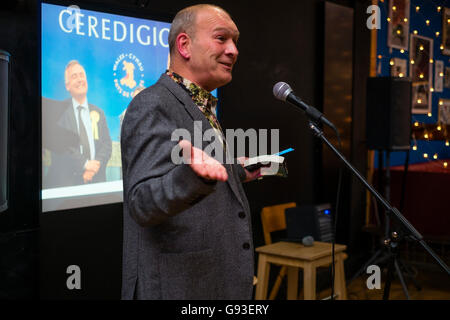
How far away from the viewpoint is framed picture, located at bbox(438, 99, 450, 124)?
558 cm

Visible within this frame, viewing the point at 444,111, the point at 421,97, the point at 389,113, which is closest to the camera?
the point at 389,113

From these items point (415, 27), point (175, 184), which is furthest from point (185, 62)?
Answer: point (415, 27)

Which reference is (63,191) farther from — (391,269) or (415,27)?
(415,27)

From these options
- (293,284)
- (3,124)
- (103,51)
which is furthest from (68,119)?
(293,284)

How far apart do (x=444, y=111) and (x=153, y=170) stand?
208 inches

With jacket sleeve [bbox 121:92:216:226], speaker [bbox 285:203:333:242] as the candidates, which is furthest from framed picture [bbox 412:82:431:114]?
jacket sleeve [bbox 121:92:216:226]

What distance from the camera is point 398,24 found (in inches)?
196

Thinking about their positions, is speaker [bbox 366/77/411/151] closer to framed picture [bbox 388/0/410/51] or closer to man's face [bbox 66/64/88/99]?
framed picture [bbox 388/0/410/51]

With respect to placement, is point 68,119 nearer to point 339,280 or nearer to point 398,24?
point 339,280

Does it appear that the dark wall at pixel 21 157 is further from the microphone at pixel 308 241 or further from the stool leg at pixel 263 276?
the microphone at pixel 308 241

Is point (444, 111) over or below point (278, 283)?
over

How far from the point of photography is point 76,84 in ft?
8.01

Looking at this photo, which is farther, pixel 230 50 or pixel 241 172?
pixel 241 172

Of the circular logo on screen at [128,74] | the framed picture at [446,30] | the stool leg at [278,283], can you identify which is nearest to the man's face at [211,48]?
the circular logo on screen at [128,74]
